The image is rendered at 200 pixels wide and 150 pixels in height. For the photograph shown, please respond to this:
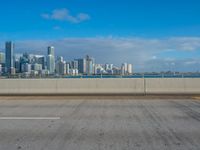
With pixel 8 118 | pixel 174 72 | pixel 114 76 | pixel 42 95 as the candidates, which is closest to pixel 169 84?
pixel 174 72

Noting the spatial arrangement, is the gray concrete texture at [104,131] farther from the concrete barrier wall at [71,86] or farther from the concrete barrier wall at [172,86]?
the concrete barrier wall at [71,86]

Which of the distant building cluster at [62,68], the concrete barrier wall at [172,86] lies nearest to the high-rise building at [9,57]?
the distant building cluster at [62,68]

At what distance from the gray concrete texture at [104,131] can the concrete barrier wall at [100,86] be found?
703cm

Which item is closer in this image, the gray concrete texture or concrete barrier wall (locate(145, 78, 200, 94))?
the gray concrete texture

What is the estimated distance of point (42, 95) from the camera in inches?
671

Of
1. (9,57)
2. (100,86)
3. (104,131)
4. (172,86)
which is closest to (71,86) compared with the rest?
(100,86)

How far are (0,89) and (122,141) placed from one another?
1398 centimetres

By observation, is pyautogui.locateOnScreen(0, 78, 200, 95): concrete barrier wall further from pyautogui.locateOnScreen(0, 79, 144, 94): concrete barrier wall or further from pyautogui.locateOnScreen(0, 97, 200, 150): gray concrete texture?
pyautogui.locateOnScreen(0, 97, 200, 150): gray concrete texture

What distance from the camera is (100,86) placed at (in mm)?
17375

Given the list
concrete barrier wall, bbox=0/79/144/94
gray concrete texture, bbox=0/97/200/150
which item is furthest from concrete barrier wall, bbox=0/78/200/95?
gray concrete texture, bbox=0/97/200/150

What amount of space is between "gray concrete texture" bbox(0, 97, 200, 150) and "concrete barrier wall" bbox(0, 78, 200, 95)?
703cm

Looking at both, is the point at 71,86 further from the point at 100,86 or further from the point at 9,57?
the point at 9,57

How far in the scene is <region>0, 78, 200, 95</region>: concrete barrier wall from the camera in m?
17.1

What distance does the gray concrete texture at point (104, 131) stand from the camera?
19.1 feet
